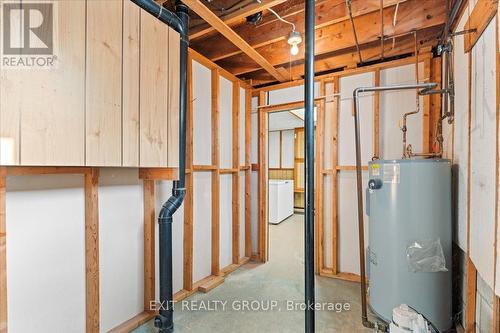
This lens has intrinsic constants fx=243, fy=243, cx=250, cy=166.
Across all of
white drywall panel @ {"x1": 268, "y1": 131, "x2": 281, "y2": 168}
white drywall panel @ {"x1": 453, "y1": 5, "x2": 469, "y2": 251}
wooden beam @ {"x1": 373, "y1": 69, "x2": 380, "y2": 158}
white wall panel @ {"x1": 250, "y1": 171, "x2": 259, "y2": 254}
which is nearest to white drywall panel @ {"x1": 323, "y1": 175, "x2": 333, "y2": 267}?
wooden beam @ {"x1": 373, "y1": 69, "x2": 380, "y2": 158}

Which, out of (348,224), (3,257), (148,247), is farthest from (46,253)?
(348,224)

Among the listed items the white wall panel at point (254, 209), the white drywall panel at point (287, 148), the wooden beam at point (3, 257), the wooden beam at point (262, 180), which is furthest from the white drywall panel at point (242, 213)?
the white drywall panel at point (287, 148)

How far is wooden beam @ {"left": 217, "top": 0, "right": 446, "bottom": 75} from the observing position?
215cm

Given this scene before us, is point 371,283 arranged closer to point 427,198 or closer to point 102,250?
point 427,198

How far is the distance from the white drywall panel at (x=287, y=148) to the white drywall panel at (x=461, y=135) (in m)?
4.98

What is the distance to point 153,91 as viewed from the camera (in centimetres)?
159

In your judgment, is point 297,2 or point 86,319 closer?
point 86,319

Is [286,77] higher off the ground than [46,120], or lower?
higher

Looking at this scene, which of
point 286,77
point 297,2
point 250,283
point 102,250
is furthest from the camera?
point 286,77

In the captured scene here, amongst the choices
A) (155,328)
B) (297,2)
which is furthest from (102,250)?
(297,2)

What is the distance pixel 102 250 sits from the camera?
72.8 inches

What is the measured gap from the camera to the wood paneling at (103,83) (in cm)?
126

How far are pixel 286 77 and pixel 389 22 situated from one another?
1280 mm

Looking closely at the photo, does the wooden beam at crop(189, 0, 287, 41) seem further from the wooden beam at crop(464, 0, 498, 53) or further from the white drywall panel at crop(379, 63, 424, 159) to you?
the white drywall panel at crop(379, 63, 424, 159)
